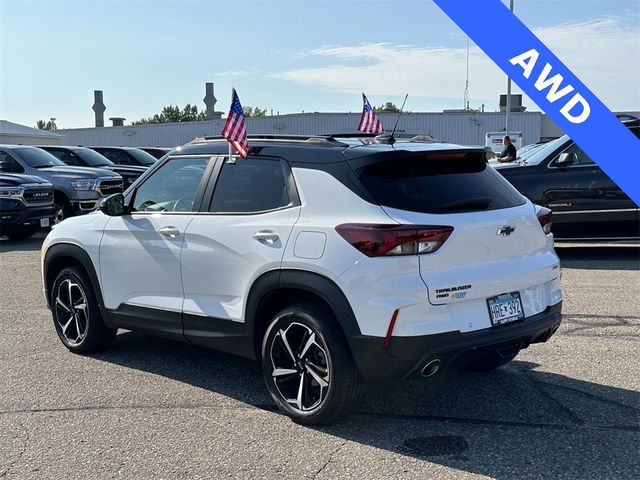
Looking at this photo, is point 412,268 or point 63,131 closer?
point 412,268

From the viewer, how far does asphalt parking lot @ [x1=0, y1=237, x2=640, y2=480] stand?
3.76m

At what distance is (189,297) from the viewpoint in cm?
491

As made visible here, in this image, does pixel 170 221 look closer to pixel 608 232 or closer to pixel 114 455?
pixel 114 455

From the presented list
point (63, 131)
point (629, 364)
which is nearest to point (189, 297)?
point (629, 364)

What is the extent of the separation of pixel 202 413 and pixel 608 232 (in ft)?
25.8

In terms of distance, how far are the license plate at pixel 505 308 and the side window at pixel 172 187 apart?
226 centimetres

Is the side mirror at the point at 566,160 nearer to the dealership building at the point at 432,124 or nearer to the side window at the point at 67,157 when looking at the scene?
A: the side window at the point at 67,157

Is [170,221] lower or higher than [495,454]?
higher

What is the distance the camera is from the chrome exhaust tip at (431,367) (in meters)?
3.90

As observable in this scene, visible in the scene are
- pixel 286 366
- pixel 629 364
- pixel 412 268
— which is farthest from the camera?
pixel 629 364

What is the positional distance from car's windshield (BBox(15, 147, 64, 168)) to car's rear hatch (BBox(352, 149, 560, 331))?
1342 cm

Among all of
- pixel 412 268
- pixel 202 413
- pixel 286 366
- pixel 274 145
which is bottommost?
pixel 202 413

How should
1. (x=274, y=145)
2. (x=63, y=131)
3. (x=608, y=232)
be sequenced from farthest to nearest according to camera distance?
(x=63, y=131) → (x=608, y=232) → (x=274, y=145)

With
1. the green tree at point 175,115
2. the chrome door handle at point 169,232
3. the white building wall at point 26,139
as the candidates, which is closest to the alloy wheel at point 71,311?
the chrome door handle at point 169,232
